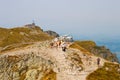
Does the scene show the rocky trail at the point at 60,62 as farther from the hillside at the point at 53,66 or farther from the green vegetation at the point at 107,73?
the green vegetation at the point at 107,73

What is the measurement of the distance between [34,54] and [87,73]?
27270mm

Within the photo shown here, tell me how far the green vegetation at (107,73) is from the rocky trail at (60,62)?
212 cm

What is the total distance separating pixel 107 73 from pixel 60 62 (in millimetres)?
17767

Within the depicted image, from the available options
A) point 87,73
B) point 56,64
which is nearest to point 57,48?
point 56,64

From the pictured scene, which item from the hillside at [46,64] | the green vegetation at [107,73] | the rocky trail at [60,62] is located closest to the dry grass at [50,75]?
the hillside at [46,64]

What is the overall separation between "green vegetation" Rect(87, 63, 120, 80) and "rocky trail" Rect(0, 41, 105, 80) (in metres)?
2.12

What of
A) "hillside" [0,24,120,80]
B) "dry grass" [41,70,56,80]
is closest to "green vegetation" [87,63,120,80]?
"hillside" [0,24,120,80]

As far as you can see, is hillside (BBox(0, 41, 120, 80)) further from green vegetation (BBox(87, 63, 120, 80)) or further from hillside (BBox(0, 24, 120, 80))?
green vegetation (BBox(87, 63, 120, 80))

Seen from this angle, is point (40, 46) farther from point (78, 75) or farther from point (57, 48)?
point (78, 75)

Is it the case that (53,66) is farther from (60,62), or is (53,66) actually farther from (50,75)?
(50,75)

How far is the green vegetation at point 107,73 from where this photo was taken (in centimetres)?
10395

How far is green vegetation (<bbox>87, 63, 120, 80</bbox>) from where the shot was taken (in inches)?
4093

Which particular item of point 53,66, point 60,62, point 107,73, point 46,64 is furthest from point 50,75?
point 107,73

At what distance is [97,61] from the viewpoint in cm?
11844
